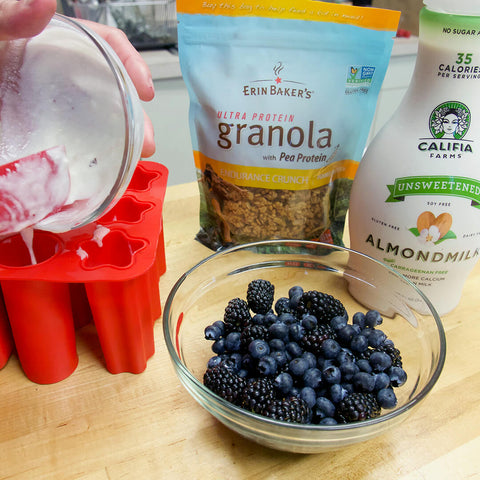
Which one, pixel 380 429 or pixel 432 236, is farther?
pixel 432 236

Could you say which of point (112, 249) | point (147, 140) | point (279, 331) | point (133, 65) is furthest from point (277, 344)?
point (133, 65)

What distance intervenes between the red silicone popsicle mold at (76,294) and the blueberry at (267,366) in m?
0.16

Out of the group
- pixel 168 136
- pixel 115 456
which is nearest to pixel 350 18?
pixel 115 456

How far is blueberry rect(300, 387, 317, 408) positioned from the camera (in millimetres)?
529

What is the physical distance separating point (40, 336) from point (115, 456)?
6.8 inches

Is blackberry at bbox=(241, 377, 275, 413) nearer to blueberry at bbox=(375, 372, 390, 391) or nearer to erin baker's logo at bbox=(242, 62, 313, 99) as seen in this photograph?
blueberry at bbox=(375, 372, 390, 391)

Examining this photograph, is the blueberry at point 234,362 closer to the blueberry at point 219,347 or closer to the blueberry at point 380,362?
the blueberry at point 219,347

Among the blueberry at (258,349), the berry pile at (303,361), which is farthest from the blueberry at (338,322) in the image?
the blueberry at (258,349)

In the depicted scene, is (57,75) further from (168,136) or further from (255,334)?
(168,136)

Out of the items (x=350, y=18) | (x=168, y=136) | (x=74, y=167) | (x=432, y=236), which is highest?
(x=350, y=18)

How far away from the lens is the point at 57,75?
0.58 metres

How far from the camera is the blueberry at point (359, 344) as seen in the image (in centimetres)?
59

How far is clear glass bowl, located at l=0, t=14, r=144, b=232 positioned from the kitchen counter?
214 millimetres

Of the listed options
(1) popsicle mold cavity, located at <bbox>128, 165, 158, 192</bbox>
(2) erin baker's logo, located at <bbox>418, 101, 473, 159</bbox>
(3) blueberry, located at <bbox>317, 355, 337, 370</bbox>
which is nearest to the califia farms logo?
(2) erin baker's logo, located at <bbox>418, 101, 473, 159</bbox>
